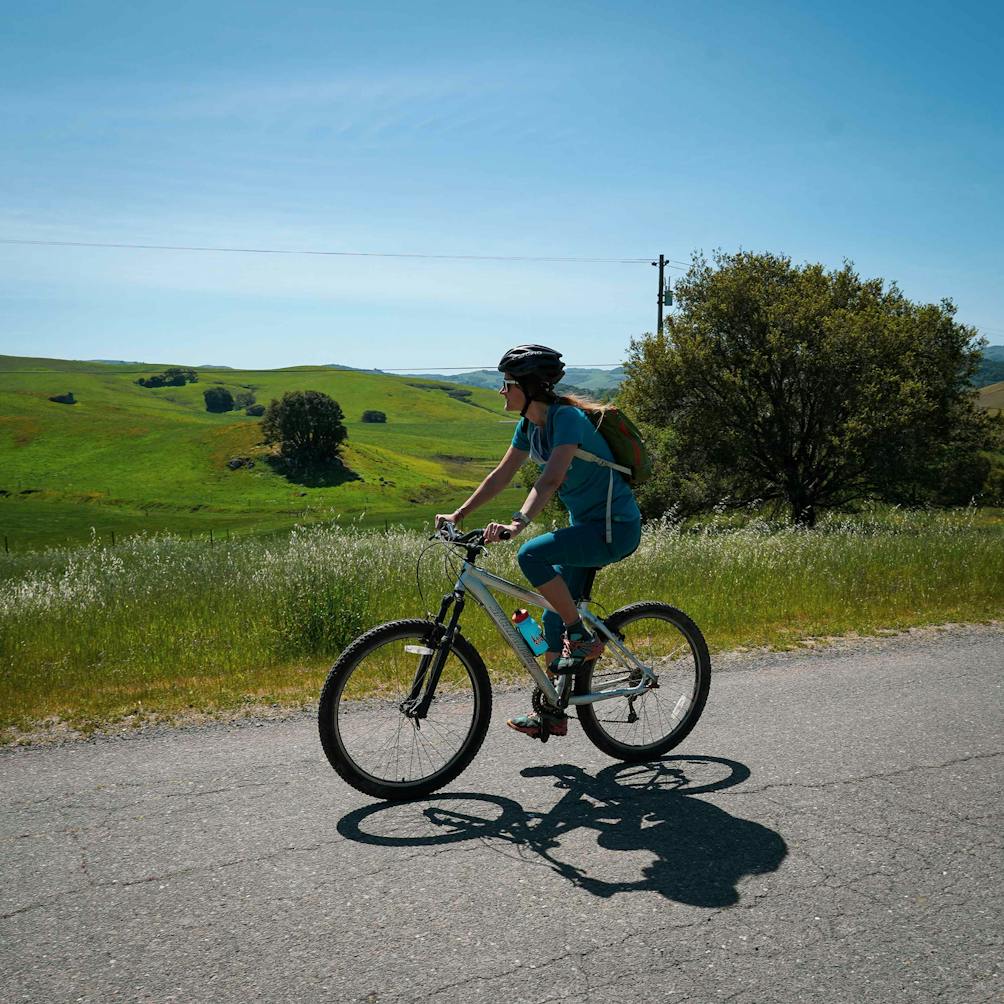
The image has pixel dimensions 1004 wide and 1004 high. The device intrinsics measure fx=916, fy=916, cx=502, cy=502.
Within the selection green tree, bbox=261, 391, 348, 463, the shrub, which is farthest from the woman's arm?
the shrub

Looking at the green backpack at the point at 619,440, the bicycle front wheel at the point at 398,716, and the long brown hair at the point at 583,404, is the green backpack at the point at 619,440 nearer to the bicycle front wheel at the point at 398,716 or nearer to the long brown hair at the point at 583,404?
the long brown hair at the point at 583,404

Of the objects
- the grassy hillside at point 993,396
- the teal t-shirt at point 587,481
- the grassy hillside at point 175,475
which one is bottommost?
the grassy hillside at point 175,475

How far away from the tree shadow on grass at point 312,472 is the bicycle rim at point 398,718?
87.8 m

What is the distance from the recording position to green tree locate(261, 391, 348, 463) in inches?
3762

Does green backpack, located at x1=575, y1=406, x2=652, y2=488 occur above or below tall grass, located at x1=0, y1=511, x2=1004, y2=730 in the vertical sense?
above

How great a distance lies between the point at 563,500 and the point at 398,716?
138 centimetres

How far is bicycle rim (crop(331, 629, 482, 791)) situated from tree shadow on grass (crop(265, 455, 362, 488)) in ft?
288

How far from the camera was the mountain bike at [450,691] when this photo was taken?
4324 mm

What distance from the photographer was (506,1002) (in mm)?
2781

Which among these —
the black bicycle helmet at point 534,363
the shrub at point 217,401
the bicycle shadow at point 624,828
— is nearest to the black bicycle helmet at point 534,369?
the black bicycle helmet at point 534,363

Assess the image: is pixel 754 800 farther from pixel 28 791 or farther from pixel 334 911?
pixel 28 791

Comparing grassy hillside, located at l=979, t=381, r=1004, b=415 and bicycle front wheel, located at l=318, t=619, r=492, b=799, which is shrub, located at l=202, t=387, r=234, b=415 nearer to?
grassy hillside, located at l=979, t=381, r=1004, b=415

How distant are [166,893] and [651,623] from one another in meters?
2.79

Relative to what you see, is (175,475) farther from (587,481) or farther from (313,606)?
(587,481)
